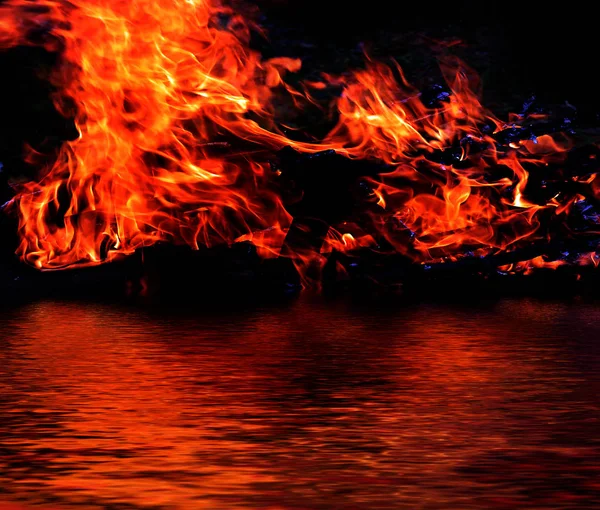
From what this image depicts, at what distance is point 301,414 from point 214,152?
35.4 ft

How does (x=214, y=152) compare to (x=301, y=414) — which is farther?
(x=214, y=152)

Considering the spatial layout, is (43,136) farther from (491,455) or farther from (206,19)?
(491,455)

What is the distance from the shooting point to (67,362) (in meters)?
10.1

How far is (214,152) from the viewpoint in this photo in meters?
18.2

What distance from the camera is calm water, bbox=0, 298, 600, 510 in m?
5.62

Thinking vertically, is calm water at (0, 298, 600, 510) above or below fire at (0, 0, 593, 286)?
below

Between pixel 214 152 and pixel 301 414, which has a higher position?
pixel 214 152

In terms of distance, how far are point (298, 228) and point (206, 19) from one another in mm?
2859

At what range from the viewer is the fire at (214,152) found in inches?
692

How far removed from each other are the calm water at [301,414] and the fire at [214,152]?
4.68 meters

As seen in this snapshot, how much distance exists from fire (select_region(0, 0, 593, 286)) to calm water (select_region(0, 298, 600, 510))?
15.4ft

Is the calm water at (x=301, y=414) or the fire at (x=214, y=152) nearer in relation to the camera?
the calm water at (x=301, y=414)

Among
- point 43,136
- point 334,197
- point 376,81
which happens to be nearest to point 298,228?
point 334,197

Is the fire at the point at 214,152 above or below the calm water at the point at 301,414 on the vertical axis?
above
